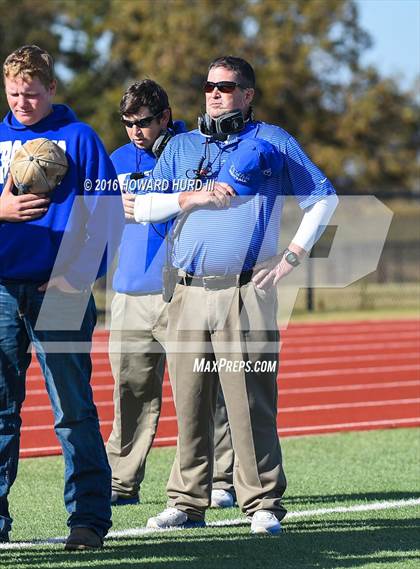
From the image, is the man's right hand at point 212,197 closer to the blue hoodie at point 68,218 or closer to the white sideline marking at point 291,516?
the blue hoodie at point 68,218

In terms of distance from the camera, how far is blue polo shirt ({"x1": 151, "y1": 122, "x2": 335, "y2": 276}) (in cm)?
567

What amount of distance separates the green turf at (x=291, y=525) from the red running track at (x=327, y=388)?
1082 mm

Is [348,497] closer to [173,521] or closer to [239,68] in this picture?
[173,521]

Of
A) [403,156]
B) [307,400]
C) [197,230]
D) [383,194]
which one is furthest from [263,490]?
[403,156]

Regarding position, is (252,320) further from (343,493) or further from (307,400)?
(307,400)

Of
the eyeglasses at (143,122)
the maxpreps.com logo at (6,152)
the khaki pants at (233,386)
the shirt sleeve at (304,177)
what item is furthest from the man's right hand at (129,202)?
the maxpreps.com logo at (6,152)

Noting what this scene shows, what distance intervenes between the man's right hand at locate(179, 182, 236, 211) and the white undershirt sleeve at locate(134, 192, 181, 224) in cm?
9

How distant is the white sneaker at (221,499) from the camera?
256 inches

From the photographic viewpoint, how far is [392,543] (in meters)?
5.40

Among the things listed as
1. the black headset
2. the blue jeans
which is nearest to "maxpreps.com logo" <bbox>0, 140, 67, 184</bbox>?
the blue jeans

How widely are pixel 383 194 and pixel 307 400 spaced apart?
1288cm

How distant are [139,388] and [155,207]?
1.35 meters

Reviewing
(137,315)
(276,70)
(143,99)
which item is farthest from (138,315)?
(276,70)

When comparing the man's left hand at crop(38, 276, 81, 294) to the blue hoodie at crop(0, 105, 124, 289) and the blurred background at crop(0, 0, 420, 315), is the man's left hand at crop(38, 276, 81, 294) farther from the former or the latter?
the blurred background at crop(0, 0, 420, 315)
